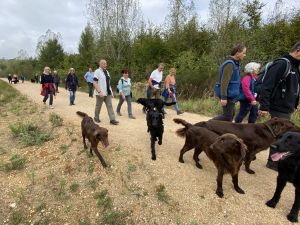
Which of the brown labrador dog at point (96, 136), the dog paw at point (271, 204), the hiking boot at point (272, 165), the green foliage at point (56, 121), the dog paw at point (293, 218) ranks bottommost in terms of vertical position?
the dog paw at point (293, 218)

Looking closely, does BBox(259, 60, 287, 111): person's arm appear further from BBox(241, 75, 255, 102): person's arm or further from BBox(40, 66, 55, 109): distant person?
BBox(40, 66, 55, 109): distant person

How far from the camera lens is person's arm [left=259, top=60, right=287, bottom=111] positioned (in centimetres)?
436

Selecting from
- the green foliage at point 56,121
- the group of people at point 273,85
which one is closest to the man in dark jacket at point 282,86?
the group of people at point 273,85

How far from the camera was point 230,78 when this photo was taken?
5.01 meters

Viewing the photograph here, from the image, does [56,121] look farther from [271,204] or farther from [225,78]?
[271,204]

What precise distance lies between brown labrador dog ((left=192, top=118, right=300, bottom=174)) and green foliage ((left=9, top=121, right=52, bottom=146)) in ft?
15.3

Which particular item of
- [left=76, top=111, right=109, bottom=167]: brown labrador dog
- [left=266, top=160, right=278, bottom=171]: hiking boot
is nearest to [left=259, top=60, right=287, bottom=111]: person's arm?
[left=266, top=160, right=278, bottom=171]: hiking boot

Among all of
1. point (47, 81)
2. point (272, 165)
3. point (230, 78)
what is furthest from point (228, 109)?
point (47, 81)

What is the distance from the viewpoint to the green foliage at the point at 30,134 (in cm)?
702

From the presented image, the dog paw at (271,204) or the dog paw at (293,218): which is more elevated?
the dog paw at (271,204)

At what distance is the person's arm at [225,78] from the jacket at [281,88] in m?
0.69

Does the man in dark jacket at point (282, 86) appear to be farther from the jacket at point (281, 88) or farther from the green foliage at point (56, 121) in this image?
the green foliage at point (56, 121)

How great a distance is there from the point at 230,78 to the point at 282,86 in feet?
3.05

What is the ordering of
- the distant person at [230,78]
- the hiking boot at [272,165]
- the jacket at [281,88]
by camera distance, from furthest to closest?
1. the hiking boot at [272,165]
2. the distant person at [230,78]
3. the jacket at [281,88]
